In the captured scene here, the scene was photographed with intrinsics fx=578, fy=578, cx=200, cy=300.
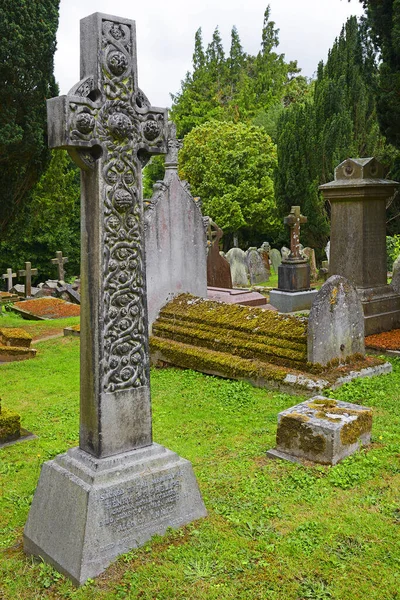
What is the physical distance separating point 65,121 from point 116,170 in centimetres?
43

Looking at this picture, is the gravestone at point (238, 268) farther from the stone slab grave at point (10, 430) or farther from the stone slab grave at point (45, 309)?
the stone slab grave at point (10, 430)

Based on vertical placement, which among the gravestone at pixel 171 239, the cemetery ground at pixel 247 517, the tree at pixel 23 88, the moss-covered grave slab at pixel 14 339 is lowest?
the cemetery ground at pixel 247 517

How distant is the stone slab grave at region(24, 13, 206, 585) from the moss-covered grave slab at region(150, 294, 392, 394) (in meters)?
3.29

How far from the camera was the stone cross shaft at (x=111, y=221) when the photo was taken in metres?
3.51

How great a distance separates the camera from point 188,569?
3.46 m

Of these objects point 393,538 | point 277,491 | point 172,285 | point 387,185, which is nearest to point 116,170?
point 277,491

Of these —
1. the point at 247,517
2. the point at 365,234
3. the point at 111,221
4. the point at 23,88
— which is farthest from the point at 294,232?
the point at 111,221

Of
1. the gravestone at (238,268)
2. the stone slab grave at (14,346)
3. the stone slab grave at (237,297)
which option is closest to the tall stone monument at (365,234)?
the stone slab grave at (237,297)

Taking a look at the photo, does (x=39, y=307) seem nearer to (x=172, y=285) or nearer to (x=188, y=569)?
(x=172, y=285)

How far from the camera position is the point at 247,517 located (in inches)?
159

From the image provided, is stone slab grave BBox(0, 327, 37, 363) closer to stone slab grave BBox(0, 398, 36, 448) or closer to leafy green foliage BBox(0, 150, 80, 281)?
stone slab grave BBox(0, 398, 36, 448)

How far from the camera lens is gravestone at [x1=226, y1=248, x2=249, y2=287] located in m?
19.2

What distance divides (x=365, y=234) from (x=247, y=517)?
667 cm

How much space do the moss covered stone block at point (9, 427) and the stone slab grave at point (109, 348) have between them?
2.07m
